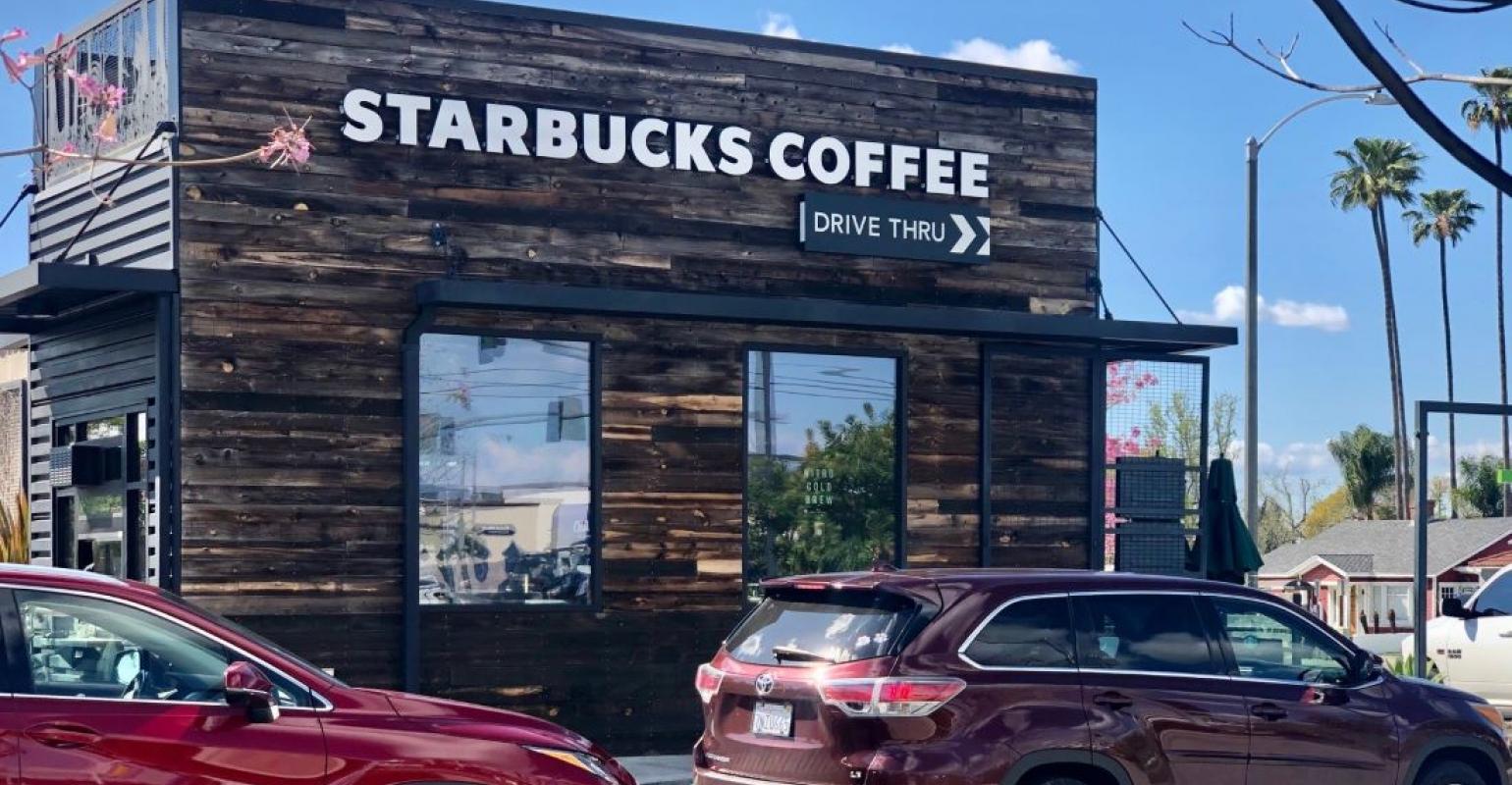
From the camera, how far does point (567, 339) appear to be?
625 inches

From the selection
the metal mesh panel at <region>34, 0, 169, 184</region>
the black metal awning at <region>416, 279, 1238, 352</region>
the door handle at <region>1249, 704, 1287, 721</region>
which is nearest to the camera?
the door handle at <region>1249, 704, 1287, 721</region>

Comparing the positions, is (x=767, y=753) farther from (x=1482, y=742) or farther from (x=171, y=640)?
(x=1482, y=742)

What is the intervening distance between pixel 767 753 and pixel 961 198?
29.4ft

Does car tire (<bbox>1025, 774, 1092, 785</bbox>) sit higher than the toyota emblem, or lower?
lower

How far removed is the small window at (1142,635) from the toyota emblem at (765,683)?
1486 mm

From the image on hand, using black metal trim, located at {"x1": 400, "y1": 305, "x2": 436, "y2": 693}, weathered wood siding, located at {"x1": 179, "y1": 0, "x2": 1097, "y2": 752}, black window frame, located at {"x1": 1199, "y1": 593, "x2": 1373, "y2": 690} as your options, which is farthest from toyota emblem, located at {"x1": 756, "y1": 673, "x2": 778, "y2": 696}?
weathered wood siding, located at {"x1": 179, "y1": 0, "x2": 1097, "y2": 752}

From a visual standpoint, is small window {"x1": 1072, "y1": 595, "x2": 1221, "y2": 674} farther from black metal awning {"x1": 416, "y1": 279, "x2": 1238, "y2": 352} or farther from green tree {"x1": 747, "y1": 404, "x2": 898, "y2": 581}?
green tree {"x1": 747, "y1": 404, "x2": 898, "y2": 581}

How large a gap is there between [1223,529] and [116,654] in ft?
41.7

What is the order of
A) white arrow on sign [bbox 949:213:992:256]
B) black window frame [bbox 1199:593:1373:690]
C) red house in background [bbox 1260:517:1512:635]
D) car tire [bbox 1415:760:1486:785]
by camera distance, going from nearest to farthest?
black window frame [bbox 1199:593:1373:690] → car tire [bbox 1415:760:1486:785] → white arrow on sign [bbox 949:213:992:256] → red house in background [bbox 1260:517:1512:635]

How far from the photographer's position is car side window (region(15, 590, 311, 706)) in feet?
24.5

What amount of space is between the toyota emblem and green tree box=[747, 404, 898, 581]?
6879mm

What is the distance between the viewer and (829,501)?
55.6 ft

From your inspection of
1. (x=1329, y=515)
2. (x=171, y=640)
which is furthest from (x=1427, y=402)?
(x=1329, y=515)

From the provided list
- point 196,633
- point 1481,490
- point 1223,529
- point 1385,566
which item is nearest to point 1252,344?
point 1223,529
